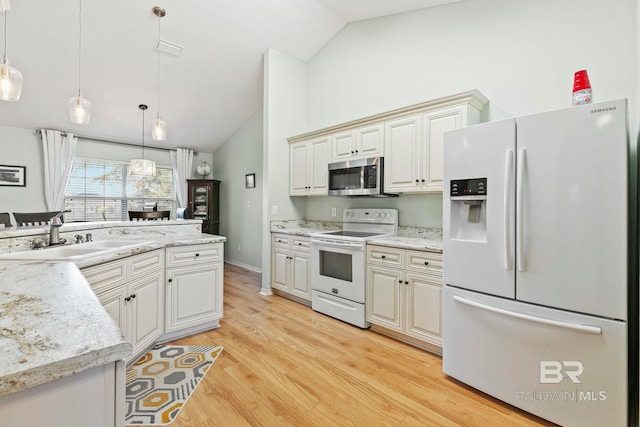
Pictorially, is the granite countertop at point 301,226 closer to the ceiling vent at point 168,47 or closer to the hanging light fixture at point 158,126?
the hanging light fixture at point 158,126

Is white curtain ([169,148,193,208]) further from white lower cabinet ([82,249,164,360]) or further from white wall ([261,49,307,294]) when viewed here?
white lower cabinet ([82,249,164,360])

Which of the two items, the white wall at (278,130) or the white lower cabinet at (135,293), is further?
the white wall at (278,130)

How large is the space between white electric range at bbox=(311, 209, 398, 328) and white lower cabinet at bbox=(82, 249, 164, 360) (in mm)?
1565

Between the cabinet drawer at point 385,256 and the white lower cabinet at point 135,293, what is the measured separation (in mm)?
1884

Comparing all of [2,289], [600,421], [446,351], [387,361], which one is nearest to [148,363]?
[2,289]

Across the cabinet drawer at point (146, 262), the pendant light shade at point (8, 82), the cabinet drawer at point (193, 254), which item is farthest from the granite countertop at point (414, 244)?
the pendant light shade at point (8, 82)

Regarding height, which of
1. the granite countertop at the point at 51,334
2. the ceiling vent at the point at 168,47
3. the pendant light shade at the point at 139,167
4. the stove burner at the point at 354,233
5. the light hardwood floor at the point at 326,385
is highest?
the ceiling vent at the point at 168,47

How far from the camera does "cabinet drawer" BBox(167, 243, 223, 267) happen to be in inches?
99.0

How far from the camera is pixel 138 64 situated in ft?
12.4

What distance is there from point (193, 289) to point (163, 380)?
817 mm

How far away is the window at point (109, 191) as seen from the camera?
5.13 meters

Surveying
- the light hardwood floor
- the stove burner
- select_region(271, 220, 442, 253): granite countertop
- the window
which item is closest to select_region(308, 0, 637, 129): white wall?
select_region(271, 220, 442, 253): granite countertop

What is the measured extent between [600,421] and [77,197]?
700cm

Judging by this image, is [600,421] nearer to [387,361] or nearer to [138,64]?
[387,361]
